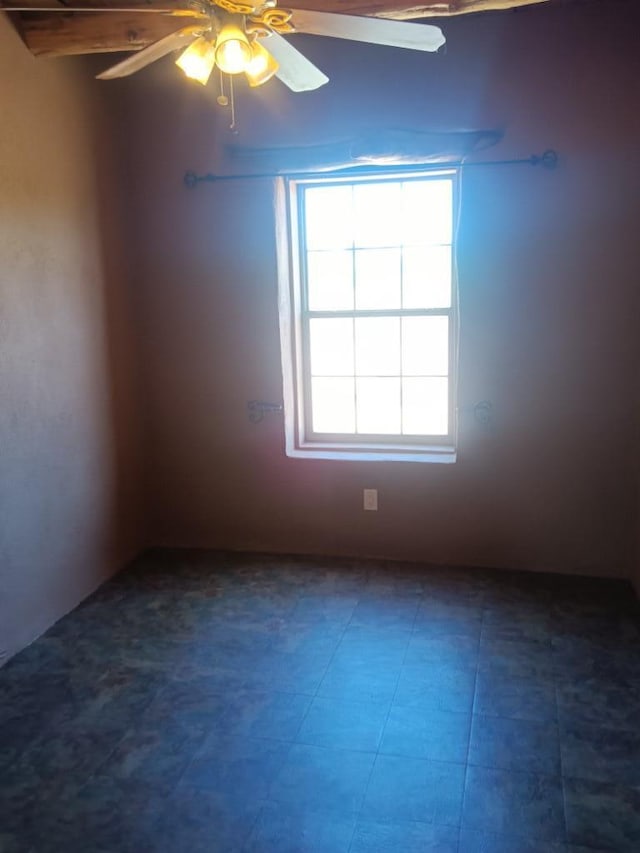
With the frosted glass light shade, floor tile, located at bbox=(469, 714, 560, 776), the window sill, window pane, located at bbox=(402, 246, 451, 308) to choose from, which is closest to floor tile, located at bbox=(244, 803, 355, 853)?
floor tile, located at bbox=(469, 714, 560, 776)

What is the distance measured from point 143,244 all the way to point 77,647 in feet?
7.16

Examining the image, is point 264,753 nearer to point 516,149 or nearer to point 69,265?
point 69,265

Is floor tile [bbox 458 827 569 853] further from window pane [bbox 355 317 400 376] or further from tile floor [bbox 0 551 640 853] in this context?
window pane [bbox 355 317 400 376]

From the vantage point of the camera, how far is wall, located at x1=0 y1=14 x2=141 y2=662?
291 cm

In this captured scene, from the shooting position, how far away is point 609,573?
3523 millimetres

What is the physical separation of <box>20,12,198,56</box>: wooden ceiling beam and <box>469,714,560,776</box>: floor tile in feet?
9.96

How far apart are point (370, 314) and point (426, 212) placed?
0.62m

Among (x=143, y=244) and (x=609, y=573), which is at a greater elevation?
(x=143, y=244)

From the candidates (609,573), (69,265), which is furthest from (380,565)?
(69,265)

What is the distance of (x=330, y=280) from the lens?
388cm

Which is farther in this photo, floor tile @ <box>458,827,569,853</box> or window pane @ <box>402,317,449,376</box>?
window pane @ <box>402,317,449,376</box>

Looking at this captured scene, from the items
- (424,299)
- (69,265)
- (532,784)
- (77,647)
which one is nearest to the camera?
(532,784)

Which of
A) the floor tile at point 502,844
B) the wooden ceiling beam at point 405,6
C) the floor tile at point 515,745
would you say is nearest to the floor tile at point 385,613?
the floor tile at point 515,745

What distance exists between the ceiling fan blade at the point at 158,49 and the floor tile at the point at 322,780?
2.28m
